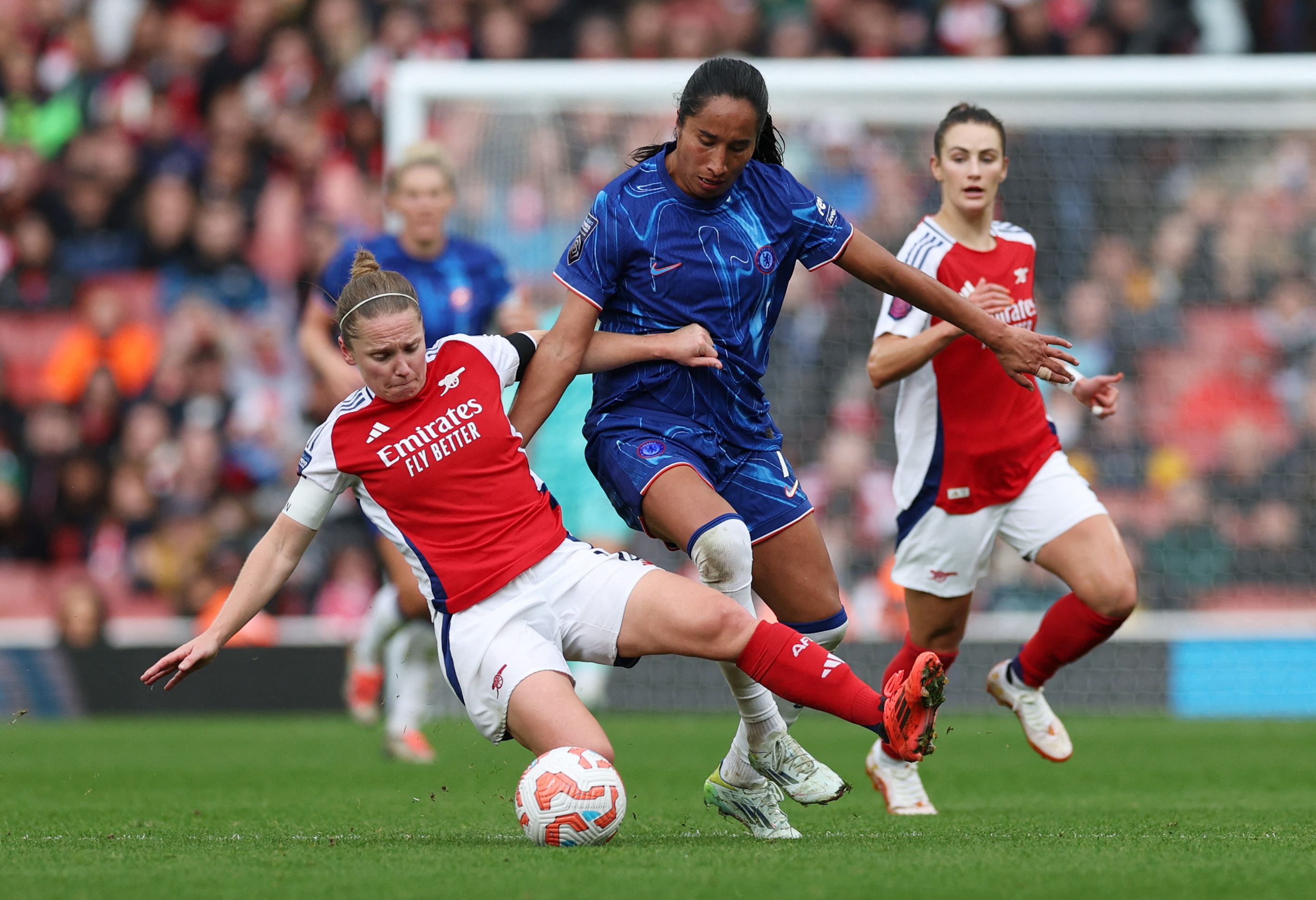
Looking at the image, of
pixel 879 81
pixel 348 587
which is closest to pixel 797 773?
pixel 879 81

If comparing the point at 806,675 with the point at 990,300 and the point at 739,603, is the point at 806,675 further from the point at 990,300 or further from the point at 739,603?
the point at 990,300

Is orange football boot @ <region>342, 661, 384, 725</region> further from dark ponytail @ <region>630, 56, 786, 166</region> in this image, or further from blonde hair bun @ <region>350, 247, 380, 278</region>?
dark ponytail @ <region>630, 56, 786, 166</region>

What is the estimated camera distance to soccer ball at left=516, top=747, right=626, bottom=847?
4.38 meters

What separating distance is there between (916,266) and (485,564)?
2362mm

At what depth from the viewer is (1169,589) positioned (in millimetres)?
11406

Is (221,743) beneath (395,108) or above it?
beneath

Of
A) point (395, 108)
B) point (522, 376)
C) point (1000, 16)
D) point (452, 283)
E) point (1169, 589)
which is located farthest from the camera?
point (1000, 16)

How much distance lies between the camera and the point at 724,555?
4.81m

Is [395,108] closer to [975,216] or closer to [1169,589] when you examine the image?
[975,216]

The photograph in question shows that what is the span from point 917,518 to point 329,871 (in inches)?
120

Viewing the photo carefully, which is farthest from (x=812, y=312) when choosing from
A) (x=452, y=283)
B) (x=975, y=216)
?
(x=975, y=216)

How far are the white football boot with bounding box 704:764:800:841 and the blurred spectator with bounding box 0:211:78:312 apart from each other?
34.5ft

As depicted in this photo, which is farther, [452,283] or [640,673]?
[640,673]

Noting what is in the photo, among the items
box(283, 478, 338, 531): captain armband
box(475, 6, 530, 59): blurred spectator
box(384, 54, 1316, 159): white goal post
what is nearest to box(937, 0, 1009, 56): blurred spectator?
box(384, 54, 1316, 159): white goal post
